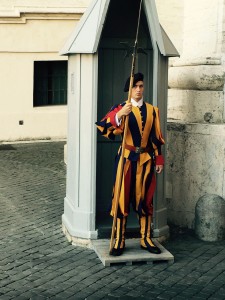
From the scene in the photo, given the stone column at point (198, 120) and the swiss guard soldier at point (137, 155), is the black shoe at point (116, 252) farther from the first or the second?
the stone column at point (198, 120)

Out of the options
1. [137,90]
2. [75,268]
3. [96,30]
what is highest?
[96,30]

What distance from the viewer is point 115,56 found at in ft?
25.7

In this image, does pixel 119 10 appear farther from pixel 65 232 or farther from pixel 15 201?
pixel 15 201

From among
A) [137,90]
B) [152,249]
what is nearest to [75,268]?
[152,249]

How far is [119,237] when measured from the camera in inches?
267

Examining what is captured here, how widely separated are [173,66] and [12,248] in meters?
3.35

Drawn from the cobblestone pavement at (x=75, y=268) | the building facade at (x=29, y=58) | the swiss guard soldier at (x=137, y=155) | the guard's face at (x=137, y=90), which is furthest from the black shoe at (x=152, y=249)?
the building facade at (x=29, y=58)

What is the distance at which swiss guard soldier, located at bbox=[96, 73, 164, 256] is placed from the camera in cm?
672

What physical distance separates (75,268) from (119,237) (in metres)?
0.56

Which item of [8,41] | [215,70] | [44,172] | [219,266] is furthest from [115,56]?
[8,41]

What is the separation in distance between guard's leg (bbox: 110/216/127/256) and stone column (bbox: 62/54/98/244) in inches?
18.3

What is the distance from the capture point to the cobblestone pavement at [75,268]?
585cm

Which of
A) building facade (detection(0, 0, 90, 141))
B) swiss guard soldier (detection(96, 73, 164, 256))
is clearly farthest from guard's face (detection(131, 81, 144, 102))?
building facade (detection(0, 0, 90, 141))

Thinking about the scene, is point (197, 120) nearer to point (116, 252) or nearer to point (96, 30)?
point (96, 30)
